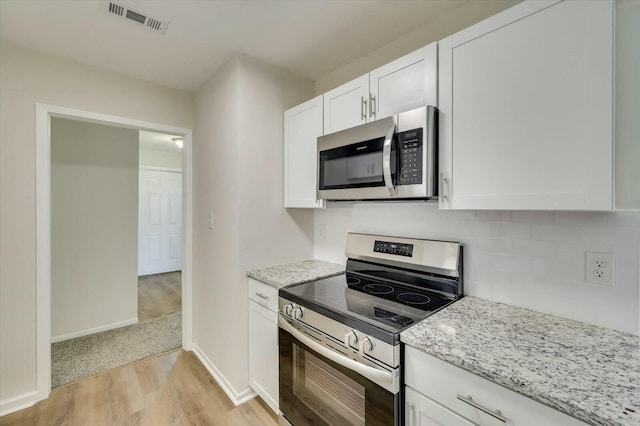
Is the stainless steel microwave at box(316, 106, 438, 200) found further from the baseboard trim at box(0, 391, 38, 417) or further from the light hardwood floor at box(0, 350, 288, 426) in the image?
the baseboard trim at box(0, 391, 38, 417)

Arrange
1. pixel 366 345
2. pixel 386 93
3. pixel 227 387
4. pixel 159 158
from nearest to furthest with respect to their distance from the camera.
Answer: pixel 366 345, pixel 386 93, pixel 227 387, pixel 159 158

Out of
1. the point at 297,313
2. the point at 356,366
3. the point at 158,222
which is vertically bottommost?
the point at 356,366

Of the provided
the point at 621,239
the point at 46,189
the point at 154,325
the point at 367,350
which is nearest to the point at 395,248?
the point at 367,350

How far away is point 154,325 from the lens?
3230mm

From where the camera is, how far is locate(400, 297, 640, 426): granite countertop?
2.40ft

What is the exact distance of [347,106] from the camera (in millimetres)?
1708

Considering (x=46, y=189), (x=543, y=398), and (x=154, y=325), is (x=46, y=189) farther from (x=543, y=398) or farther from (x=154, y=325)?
(x=543, y=398)

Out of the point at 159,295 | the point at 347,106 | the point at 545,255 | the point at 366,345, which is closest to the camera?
the point at 366,345

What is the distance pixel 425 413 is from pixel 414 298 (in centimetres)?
55

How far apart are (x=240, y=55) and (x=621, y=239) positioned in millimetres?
2272

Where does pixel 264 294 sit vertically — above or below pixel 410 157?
below

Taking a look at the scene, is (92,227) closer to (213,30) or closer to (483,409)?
(213,30)

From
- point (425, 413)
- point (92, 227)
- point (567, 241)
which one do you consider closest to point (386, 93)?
point (567, 241)

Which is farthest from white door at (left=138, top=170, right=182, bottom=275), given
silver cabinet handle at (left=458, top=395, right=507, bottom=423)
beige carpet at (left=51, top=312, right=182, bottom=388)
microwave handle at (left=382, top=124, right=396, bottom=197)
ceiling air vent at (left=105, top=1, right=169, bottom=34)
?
silver cabinet handle at (left=458, top=395, right=507, bottom=423)
